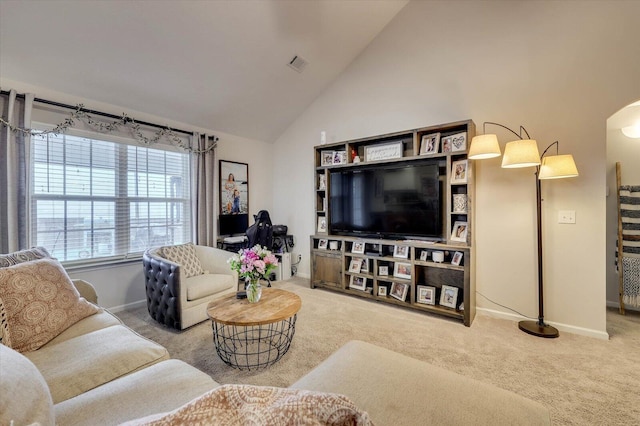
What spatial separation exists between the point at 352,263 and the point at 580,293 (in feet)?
7.70

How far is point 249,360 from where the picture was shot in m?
2.14

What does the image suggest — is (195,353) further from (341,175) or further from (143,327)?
(341,175)

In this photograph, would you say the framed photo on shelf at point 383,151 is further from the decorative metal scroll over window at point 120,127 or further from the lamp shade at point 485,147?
the decorative metal scroll over window at point 120,127

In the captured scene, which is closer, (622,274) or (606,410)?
(606,410)

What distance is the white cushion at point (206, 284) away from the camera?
2.69m

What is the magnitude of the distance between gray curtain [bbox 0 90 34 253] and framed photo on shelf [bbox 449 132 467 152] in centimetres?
430

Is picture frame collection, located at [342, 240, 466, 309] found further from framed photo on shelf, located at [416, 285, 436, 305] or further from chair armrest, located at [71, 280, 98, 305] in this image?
chair armrest, located at [71, 280, 98, 305]

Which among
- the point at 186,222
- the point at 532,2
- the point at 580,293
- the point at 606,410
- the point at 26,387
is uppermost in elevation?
the point at 532,2

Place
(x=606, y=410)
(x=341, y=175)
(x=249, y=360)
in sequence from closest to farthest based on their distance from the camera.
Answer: (x=606, y=410), (x=249, y=360), (x=341, y=175)

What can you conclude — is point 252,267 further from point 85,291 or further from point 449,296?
point 449,296

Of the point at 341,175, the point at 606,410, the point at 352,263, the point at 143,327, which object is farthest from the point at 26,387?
the point at 341,175

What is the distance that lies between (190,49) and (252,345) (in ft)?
10.2

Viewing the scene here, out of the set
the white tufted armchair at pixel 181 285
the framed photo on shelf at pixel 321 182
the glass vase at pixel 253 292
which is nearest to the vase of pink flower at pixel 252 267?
the glass vase at pixel 253 292

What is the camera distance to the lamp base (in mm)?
2498
